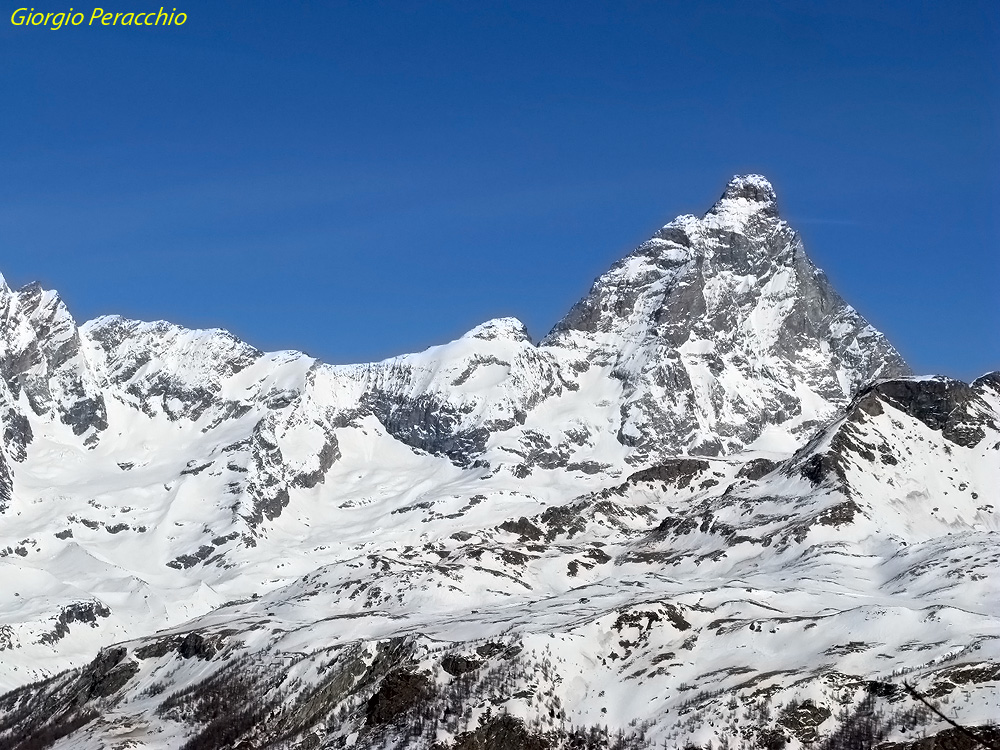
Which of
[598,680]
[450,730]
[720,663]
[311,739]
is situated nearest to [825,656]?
[720,663]

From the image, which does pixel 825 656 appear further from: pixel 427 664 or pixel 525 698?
pixel 427 664

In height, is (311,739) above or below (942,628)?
below

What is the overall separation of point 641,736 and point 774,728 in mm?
16553

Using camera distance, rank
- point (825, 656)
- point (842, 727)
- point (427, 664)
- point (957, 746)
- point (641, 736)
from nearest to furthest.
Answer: point (957, 746) → point (842, 727) → point (641, 736) → point (825, 656) → point (427, 664)

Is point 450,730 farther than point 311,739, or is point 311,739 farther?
point 311,739

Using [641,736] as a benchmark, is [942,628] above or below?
above

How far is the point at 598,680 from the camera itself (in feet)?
650

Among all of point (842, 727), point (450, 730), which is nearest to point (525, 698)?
point (450, 730)

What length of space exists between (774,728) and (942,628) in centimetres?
3730

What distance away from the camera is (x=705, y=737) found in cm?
16688

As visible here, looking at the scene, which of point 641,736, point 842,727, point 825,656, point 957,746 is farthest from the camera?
point 825,656

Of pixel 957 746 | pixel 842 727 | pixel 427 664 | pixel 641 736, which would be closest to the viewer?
pixel 957 746

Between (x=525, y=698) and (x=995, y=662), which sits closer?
(x=995, y=662)

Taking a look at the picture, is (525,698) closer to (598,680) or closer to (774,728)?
(598,680)
